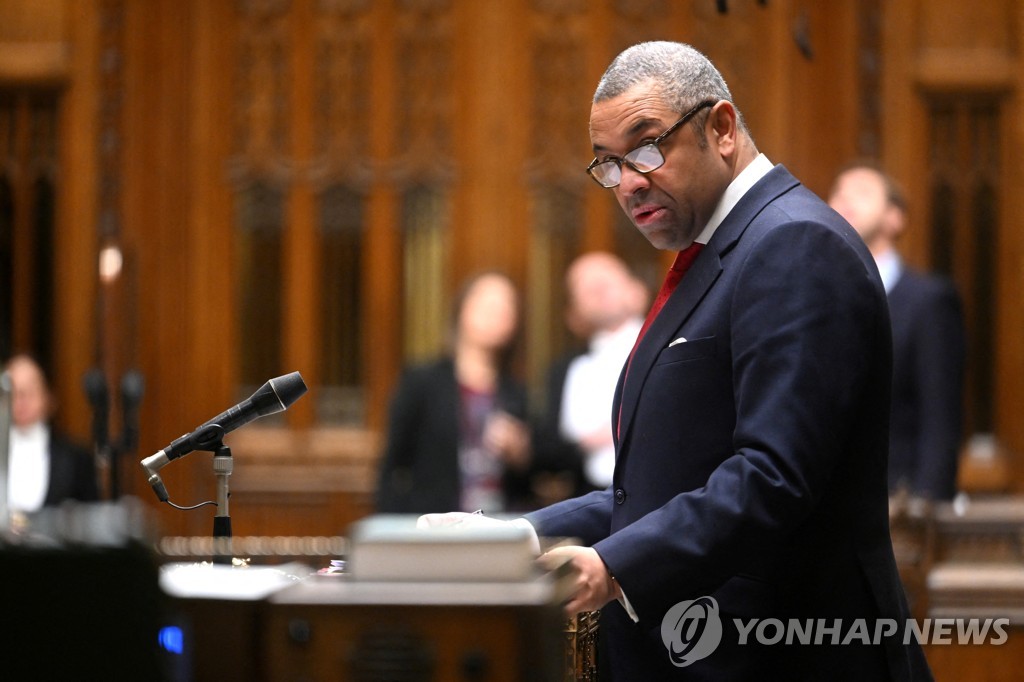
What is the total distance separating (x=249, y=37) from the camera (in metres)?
7.41

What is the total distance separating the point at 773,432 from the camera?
2.16 m

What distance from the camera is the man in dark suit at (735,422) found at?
2.18m

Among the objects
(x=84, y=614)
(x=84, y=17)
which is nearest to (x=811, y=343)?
(x=84, y=614)

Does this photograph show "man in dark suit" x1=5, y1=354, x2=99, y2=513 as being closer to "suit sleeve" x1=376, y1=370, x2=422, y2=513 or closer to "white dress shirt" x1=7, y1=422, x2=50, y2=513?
"white dress shirt" x1=7, y1=422, x2=50, y2=513

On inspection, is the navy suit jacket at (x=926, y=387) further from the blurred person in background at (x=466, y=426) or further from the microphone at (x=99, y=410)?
the microphone at (x=99, y=410)

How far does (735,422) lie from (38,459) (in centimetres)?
453

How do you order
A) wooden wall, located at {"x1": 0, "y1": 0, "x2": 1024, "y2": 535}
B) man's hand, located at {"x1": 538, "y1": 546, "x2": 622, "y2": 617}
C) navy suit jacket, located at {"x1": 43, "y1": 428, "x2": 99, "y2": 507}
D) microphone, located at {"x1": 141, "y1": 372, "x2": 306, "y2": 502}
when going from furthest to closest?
wooden wall, located at {"x1": 0, "y1": 0, "x2": 1024, "y2": 535}
navy suit jacket, located at {"x1": 43, "y1": 428, "x2": 99, "y2": 507}
microphone, located at {"x1": 141, "y1": 372, "x2": 306, "y2": 502}
man's hand, located at {"x1": 538, "y1": 546, "x2": 622, "y2": 617}

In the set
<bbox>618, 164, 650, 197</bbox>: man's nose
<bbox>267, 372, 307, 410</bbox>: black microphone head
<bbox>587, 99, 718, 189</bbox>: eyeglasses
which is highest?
<bbox>587, 99, 718, 189</bbox>: eyeglasses

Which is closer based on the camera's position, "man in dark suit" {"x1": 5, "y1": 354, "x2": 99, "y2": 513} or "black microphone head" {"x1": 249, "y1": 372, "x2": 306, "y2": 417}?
"black microphone head" {"x1": 249, "y1": 372, "x2": 306, "y2": 417}

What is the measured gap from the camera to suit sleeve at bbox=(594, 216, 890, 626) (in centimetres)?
216

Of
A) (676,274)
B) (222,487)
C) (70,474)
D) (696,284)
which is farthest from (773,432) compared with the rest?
(70,474)

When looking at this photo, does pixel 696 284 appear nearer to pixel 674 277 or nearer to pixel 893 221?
pixel 674 277

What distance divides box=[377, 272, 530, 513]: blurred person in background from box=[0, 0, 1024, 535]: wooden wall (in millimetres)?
1556

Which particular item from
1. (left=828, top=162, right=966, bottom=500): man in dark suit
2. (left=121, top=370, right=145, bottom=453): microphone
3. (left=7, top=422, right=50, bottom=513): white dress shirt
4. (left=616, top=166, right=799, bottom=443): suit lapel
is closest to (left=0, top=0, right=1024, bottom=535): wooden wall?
(left=7, top=422, right=50, bottom=513): white dress shirt
